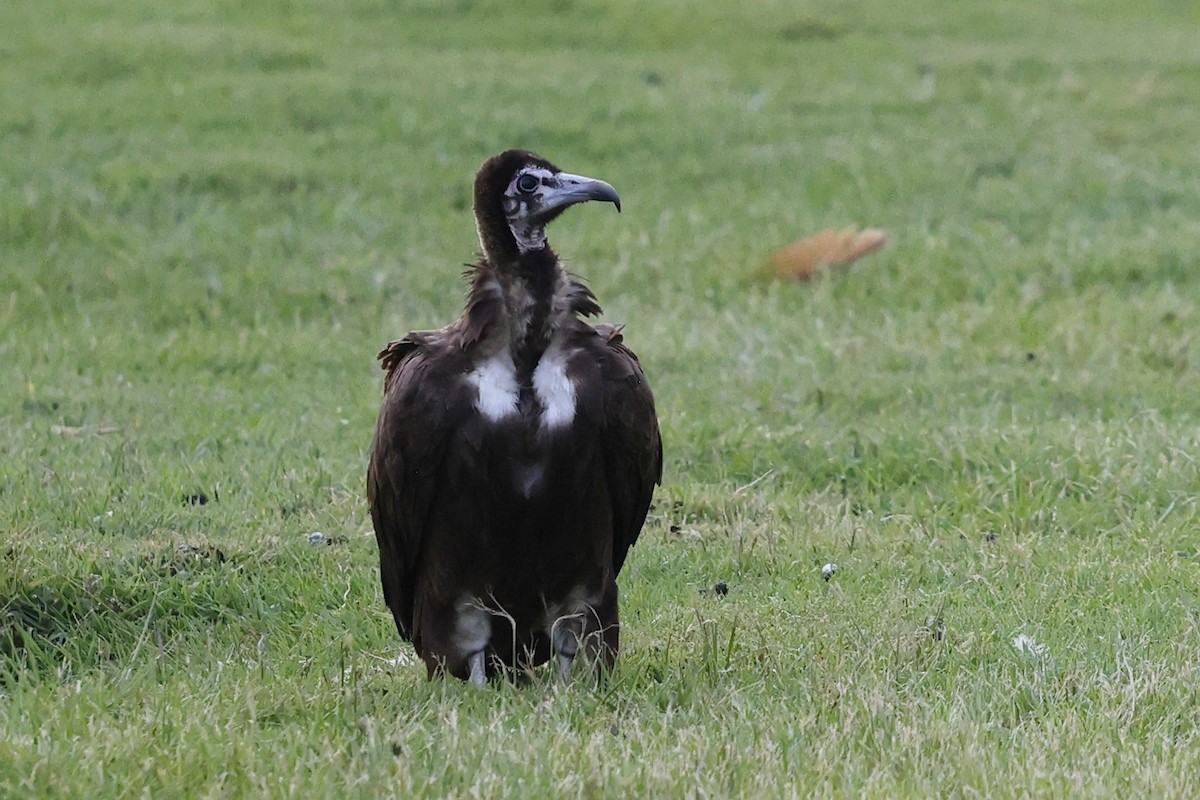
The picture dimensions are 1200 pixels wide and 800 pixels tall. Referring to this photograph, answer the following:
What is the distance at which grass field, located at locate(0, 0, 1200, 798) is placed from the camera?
4.15 metres

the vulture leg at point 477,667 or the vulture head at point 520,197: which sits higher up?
the vulture head at point 520,197

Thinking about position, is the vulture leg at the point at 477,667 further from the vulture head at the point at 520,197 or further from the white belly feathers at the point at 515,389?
the vulture head at the point at 520,197

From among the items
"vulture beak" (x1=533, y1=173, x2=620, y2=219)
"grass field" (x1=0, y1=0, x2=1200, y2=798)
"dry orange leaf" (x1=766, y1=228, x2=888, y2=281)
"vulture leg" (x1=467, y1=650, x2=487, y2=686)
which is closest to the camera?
"grass field" (x1=0, y1=0, x2=1200, y2=798)

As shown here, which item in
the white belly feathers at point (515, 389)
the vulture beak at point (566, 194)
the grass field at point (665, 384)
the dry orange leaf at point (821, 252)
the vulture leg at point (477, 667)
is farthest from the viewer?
the dry orange leaf at point (821, 252)

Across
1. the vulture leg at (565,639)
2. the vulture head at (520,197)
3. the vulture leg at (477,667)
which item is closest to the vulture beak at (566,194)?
the vulture head at (520,197)

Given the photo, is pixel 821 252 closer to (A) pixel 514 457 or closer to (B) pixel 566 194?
(B) pixel 566 194

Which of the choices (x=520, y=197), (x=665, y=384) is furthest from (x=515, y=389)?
(x=665, y=384)

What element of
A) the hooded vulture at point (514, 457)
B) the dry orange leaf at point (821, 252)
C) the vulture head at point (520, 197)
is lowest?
the dry orange leaf at point (821, 252)

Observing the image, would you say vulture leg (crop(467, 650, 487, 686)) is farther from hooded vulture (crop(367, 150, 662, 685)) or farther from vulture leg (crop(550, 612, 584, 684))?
vulture leg (crop(550, 612, 584, 684))

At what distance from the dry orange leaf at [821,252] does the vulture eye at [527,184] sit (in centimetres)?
625

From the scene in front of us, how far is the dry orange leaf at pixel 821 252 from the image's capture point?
10914 mm

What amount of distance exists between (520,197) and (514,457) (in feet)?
2.42

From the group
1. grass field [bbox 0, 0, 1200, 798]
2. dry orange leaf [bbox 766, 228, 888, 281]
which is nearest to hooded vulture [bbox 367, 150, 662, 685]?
grass field [bbox 0, 0, 1200, 798]

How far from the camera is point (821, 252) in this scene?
11.0 meters
